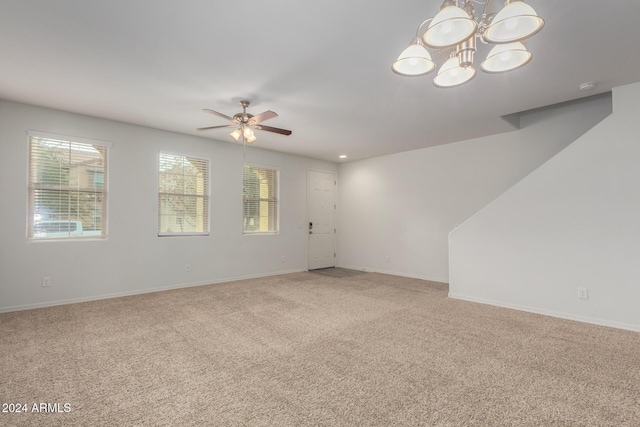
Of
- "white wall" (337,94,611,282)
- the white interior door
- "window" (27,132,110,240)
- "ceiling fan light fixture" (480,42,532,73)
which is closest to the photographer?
"ceiling fan light fixture" (480,42,532,73)

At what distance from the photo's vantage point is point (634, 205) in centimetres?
342

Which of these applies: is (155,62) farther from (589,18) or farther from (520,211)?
(520,211)

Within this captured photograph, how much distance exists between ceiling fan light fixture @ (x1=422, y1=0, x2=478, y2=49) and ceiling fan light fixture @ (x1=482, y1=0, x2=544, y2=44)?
15cm

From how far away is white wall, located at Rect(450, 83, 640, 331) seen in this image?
345cm

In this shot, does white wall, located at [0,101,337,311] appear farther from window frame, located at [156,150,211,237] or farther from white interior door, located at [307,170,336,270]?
white interior door, located at [307,170,336,270]

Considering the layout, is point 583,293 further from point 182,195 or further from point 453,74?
point 182,195

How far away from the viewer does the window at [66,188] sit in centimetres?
423

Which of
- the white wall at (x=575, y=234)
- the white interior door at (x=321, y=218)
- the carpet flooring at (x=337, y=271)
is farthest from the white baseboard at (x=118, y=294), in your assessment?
the white wall at (x=575, y=234)

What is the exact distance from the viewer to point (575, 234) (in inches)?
149

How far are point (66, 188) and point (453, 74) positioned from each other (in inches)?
198

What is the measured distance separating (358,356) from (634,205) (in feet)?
11.1

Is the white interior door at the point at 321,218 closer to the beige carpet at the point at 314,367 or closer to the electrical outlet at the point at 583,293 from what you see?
the beige carpet at the point at 314,367

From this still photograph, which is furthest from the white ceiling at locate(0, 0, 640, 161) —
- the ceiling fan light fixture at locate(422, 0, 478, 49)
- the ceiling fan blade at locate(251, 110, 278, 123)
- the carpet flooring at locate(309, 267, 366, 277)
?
the carpet flooring at locate(309, 267, 366, 277)

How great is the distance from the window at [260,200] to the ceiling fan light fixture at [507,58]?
492cm
